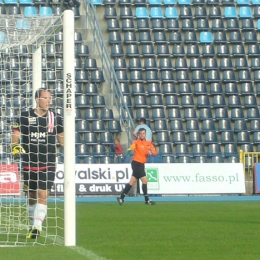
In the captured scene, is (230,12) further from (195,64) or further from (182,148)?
(182,148)

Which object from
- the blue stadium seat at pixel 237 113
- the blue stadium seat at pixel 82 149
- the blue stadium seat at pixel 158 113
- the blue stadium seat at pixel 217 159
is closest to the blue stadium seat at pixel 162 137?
the blue stadium seat at pixel 158 113

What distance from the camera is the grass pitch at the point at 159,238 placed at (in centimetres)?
848

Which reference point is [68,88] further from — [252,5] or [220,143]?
[252,5]

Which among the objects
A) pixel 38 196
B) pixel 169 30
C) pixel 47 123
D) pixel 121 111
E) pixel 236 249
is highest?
pixel 169 30

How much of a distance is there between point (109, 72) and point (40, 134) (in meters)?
18.9

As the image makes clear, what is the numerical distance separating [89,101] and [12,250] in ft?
66.2

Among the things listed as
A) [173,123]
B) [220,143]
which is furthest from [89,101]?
[220,143]

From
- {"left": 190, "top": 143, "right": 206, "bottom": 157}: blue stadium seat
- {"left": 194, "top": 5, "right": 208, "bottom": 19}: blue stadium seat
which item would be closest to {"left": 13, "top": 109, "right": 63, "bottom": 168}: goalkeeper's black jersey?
Result: {"left": 190, "top": 143, "right": 206, "bottom": 157}: blue stadium seat

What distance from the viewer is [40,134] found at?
35.8 feet

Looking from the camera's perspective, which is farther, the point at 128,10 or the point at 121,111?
the point at 128,10

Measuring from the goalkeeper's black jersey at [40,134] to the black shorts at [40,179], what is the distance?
91 millimetres

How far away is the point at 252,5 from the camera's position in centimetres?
3306

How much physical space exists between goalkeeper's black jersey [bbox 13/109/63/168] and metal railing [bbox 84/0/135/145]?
1672 centimetres

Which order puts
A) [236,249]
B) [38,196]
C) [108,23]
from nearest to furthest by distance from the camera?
[236,249], [38,196], [108,23]
